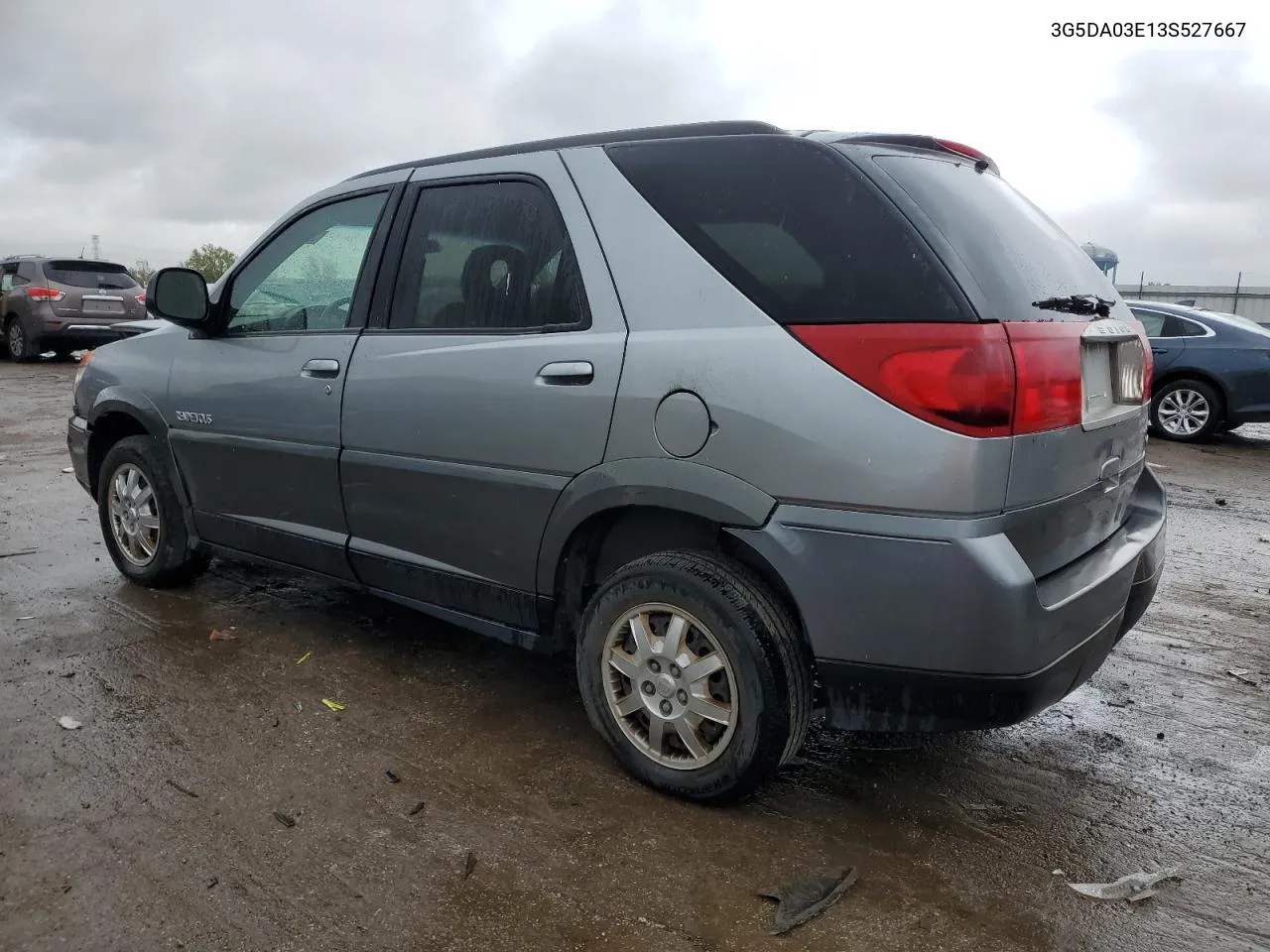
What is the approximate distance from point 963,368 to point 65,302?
58.1ft

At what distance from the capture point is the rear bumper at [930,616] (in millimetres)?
2254

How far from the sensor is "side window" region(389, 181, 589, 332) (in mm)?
2988

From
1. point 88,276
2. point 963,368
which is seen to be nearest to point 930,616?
point 963,368

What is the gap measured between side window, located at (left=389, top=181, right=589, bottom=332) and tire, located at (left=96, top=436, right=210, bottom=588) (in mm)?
1700

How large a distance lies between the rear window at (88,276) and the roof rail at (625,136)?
51.5 ft

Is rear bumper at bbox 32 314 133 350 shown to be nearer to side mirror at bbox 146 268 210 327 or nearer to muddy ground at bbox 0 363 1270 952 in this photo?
side mirror at bbox 146 268 210 327

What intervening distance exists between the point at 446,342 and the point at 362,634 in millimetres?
1510

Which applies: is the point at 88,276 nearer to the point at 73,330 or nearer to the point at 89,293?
the point at 89,293

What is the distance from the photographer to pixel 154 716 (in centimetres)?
328

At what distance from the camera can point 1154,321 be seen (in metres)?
10.5

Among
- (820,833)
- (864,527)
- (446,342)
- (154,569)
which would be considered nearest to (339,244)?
(446,342)

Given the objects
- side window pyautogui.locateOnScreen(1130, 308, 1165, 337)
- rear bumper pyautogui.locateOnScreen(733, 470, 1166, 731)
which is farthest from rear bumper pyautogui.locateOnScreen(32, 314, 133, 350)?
rear bumper pyautogui.locateOnScreen(733, 470, 1166, 731)

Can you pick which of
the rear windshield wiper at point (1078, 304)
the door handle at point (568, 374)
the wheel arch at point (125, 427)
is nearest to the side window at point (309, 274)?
the wheel arch at point (125, 427)

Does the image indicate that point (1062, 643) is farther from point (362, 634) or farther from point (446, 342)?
point (362, 634)
